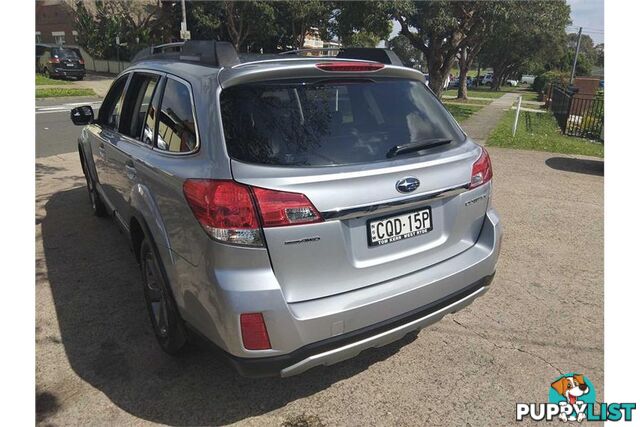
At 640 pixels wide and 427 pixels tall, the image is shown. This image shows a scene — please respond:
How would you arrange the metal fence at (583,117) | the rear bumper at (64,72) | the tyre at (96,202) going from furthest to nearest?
the rear bumper at (64,72) → the metal fence at (583,117) → the tyre at (96,202)

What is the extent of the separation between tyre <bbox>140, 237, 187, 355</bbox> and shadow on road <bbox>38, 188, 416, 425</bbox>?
6.0 inches

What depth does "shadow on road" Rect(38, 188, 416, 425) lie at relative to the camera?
2.62 meters

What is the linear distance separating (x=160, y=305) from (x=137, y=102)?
1.56m

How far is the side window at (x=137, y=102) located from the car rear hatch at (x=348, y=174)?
1.26m

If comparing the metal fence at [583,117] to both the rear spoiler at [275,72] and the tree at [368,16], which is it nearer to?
the tree at [368,16]

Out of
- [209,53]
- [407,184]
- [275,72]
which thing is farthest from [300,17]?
[407,184]

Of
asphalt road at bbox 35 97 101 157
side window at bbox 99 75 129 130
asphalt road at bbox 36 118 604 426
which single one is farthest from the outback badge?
asphalt road at bbox 35 97 101 157

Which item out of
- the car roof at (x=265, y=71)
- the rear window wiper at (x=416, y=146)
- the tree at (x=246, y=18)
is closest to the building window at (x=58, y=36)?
the tree at (x=246, y=18)

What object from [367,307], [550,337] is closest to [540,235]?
[550,337]

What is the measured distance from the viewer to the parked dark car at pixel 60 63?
2664cm

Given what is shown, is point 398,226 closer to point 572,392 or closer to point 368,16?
point 572,392

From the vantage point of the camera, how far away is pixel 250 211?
207 cm

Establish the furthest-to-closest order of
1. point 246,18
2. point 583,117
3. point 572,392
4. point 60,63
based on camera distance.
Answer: point 246,18 < point 60,63 < point 583,117 < point 572,392

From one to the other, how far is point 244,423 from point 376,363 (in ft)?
3.05
